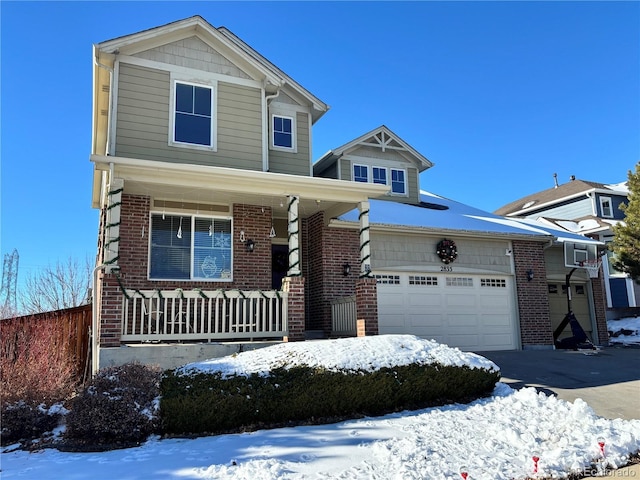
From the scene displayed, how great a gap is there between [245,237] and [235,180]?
73.6 inches

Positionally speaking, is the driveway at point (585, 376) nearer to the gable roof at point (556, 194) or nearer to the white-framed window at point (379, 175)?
the white-framed window at point (379, 175)

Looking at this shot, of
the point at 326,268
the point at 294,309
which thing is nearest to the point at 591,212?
the point at 326,268

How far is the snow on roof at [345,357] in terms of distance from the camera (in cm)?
693

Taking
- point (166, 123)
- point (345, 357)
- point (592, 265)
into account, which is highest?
point (166, 123)

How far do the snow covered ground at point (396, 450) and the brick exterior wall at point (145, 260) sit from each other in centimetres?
210

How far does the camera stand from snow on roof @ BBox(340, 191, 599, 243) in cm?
1344

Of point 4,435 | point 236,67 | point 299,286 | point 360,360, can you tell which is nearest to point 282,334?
point 299,286

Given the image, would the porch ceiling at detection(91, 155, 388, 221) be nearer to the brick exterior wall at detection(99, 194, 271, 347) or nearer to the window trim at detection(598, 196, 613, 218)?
the brick exterior wall at detection(99, 194, 271, 347)

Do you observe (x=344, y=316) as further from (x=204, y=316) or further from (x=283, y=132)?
(x=283, y=132)

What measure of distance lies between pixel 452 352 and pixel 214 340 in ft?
14.4

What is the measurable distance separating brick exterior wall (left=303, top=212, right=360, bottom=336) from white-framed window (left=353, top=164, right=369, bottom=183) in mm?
3724

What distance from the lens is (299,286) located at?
9641 millimetres

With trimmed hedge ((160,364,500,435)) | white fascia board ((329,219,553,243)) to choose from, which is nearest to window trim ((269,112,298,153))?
white fascia board ((329,219,553,243))

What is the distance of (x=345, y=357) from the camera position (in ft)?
23.6
